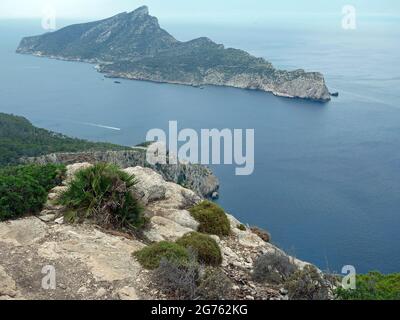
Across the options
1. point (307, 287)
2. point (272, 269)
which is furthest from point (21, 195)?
point (307, 287)

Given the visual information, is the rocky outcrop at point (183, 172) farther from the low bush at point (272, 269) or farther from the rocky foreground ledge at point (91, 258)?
the low bush at point (272, 269)

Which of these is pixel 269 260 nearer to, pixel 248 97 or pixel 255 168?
pixel 255 168

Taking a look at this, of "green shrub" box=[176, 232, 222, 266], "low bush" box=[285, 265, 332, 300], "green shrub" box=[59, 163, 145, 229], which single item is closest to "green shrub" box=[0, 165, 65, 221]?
"green shrub" box=[59, 163, 145, 229]

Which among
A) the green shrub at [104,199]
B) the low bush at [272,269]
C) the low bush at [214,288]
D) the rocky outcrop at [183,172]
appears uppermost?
the green shrub at [104,199]

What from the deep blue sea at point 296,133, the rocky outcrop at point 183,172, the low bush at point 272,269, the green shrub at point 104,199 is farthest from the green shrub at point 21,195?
the rocky outcrop at point 183,172

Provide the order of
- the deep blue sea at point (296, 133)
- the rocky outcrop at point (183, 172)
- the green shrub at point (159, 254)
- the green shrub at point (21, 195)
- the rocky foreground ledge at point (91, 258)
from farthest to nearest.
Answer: the rocky outcrop at point (183, 172) < the deep blue sea at point (296, 133) < the green shrub at point (21, 195) < the green shrub at point (159, 254) < the rocky foreground ledge at point (91, 258)

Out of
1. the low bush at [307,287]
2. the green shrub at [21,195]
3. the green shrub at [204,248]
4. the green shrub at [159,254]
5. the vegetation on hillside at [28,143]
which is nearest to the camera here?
the low bush at [307,287]
